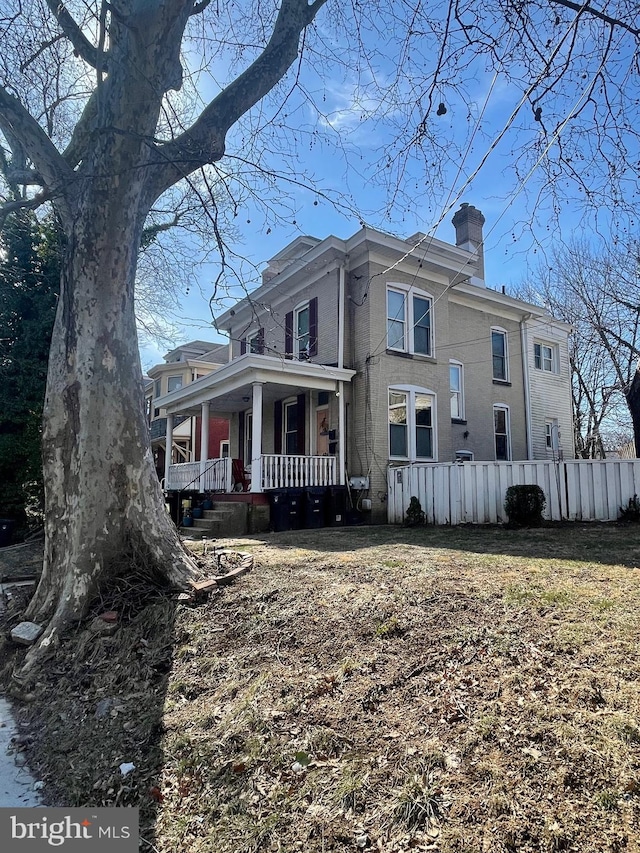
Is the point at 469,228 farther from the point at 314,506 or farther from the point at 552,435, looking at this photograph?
the point at 314,506

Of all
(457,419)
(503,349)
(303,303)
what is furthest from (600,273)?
(303,303)

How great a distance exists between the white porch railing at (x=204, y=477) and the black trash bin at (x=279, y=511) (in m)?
2.23

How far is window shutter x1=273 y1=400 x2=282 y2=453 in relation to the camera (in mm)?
15344

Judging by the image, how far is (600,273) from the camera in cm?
2088

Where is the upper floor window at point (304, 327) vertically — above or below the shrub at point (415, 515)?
above

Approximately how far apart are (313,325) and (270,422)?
137 inches

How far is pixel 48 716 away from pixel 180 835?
5.77 ft

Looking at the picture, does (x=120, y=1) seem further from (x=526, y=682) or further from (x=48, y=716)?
(x=526, y=682)

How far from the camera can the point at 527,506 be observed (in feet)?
30.7

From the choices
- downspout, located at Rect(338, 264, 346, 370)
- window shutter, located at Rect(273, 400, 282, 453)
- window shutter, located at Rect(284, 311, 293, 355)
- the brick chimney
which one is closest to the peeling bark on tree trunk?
downspout, located at Rect(338, 264, 346, 370)

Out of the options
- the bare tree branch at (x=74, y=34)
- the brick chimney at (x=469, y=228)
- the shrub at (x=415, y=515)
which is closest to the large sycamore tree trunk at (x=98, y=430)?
the bare tree branch at (x=74, y=34)

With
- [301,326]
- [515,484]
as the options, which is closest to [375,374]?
[301,326]

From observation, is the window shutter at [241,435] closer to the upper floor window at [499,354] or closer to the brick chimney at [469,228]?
the upper floor window at [499,354]

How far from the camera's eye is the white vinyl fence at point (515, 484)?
30.4 ft
